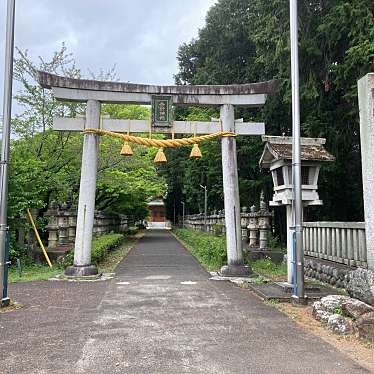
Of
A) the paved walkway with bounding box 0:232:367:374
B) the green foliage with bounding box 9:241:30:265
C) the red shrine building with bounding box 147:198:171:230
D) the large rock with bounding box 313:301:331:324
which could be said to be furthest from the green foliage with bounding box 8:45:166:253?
the red shrine building with bounding box 147:198:171:230

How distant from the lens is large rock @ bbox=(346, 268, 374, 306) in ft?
22.6

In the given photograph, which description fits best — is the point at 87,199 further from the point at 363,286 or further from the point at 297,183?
the point at 363,286

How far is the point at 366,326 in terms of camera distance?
6203mm

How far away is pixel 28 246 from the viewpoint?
16500mm

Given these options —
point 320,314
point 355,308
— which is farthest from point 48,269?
point 355,308

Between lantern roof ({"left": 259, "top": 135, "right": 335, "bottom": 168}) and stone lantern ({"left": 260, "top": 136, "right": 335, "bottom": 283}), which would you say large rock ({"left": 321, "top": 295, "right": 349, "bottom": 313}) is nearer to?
stone lantern ({"left": 260, "top": 136, "right": 335, "bottom": 283})

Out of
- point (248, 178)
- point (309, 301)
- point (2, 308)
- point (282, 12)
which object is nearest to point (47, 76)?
point (2, 308)

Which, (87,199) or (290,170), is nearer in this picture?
(290,170)

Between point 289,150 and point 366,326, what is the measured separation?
17.5ft

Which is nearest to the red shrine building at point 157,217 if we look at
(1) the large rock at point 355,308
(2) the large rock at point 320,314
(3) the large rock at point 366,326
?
(2) the large rock at point 320,314

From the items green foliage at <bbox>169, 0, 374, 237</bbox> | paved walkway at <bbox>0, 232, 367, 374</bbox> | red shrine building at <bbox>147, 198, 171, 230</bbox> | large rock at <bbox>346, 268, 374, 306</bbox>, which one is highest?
green foliage at <bbox>169, 0, 374, 237</bbox>

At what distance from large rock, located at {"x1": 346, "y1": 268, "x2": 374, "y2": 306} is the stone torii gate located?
5.62 meters

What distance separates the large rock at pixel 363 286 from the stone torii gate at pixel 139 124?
5.62 m

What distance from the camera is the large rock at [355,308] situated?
659cm
